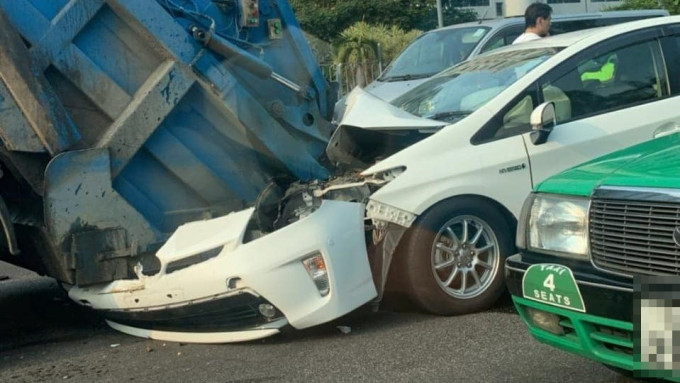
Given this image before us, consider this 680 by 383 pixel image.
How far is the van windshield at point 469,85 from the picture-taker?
625 centimetres

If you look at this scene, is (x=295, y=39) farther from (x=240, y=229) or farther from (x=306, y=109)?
(x=240, y=229)

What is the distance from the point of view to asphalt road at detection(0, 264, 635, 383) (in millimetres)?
4777

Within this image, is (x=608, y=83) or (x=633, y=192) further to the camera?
(x=608, y=83)

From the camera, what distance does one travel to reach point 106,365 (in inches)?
212

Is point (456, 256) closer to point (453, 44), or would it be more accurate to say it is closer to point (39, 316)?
point (39, 316)

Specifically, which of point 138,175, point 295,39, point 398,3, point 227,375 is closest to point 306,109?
point 295,39

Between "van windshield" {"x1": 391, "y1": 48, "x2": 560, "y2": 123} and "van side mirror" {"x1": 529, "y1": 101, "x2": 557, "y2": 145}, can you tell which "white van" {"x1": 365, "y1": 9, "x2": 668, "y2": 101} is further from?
"van side mirror" {"x1": 529, "y1": 101, "x2": 557, "y2": 145}

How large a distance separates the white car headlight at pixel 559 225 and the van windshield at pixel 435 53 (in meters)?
7.93

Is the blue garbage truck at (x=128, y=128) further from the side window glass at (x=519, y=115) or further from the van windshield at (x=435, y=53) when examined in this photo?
the van windshield at (x=435, y=53)

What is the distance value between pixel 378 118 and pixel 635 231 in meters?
2.74

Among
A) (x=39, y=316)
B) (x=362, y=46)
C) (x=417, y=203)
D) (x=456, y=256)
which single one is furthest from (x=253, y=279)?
(x=362, y=46)

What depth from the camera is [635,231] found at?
3566mm

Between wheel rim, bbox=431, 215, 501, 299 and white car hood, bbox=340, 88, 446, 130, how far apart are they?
27.8 inches

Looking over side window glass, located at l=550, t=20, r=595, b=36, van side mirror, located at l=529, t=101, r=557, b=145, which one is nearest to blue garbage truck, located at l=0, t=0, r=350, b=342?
van side mirror, located at l=529, t=101, r=557, b=145
